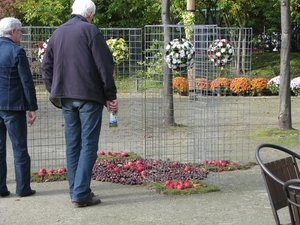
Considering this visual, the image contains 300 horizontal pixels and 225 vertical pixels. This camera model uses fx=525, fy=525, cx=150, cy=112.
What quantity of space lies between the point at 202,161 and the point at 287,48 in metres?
3.91

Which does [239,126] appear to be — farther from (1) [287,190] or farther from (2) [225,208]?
(1) [287,190]

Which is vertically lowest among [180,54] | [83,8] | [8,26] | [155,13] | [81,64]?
[81,64]

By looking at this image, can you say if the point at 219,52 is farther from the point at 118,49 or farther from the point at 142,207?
the point at 142,207

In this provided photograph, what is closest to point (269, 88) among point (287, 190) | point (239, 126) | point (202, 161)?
point (239, 126)

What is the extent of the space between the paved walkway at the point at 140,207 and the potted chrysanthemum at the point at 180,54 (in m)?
1.51

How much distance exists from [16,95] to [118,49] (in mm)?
1794

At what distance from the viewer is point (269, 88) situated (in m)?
17.8

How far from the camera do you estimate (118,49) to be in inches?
274

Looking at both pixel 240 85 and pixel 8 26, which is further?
pixel 240 85

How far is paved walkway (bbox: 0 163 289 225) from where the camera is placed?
5039mm

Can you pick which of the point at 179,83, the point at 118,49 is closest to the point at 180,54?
the point at 118,49

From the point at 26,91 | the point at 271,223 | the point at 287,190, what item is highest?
the point at 26,91

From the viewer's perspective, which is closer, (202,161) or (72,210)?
(72,210)

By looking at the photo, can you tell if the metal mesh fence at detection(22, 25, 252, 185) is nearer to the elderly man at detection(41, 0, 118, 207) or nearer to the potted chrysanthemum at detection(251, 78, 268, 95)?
the elderly man at detection(41, 0, 118, 207)
